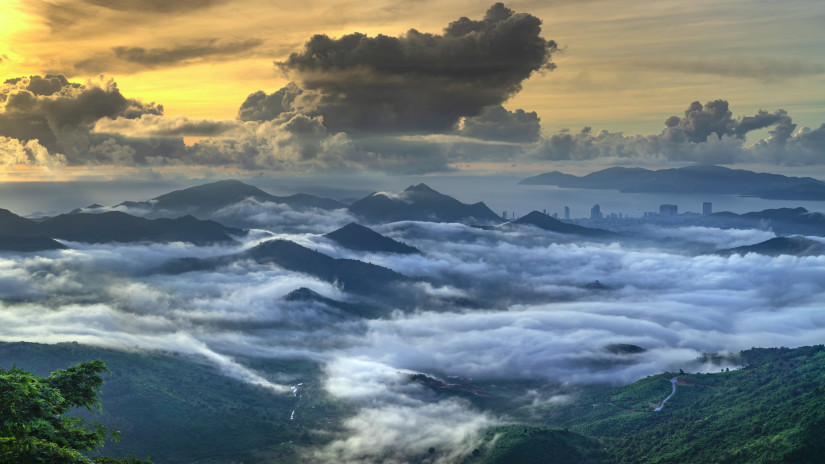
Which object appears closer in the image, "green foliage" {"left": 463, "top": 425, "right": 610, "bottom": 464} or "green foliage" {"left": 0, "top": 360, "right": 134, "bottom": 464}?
"green foliage" {"left": 0, "top": 360, "right": 134, "bottom": 464}

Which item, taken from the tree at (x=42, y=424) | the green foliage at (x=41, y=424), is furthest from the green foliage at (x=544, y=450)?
the green foliage at (x=41, y=424)

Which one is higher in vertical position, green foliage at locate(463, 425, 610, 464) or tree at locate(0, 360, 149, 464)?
tree at locate(0, 360, 149, 464)

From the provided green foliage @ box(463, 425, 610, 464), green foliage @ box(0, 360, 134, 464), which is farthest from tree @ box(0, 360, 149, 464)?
green foliage @ box(463, 425, 610, 464)

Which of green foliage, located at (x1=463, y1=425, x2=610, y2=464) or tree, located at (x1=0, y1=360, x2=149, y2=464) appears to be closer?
tree, located at (x1=0, y1=360, x2=149, y2=464)

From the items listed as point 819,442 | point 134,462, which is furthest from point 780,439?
point 134,462

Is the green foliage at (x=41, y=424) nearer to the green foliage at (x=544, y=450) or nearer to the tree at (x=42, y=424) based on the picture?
the tree at (x=42, y=424)

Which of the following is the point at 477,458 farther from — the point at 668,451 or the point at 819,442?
the point at 819,442

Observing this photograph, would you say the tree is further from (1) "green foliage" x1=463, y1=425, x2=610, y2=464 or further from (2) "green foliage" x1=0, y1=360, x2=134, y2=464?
(1) "green foliage" x1=463, y1=425, x2=610, y2=464

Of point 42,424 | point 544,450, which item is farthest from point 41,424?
point 544,450
